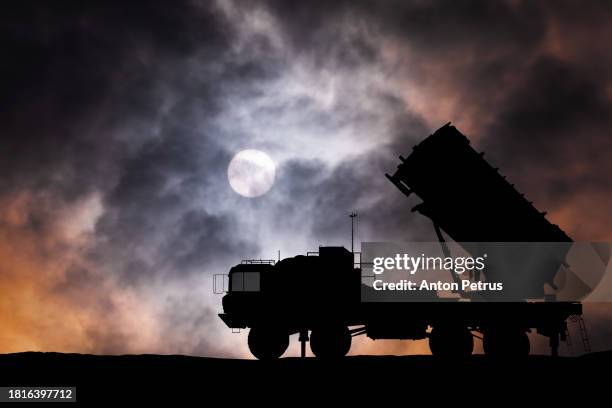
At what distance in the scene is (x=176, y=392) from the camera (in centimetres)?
1206

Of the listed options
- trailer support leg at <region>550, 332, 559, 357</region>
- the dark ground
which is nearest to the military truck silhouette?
trailer support leg at <region>550, 332, 559, 357</region>

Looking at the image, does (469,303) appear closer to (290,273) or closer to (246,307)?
(290,273)

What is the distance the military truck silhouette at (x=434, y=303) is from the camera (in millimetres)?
16719

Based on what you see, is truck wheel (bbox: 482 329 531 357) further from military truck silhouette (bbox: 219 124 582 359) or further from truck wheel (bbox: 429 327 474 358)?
Answer: truck wheel (bbox: 429 327 474 358)

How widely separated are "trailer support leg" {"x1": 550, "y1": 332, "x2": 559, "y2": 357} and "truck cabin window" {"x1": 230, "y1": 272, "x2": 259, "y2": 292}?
25.8 ft

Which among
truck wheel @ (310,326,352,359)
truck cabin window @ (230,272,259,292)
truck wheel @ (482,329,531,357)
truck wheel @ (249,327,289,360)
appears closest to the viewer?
truck wheel @ (310,326,352,359)

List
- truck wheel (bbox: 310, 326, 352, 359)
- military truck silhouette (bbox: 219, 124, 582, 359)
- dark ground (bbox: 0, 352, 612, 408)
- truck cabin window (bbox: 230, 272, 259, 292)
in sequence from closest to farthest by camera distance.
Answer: dark ground (bbox: 0, 352, 612, 408) < military truck silhouette (bbox: 219, 124, 582, 359) < truck wheel (bbox: 310, 326, 352, 359) < truck cabin window (bbox: 230, 272, 259, 292)

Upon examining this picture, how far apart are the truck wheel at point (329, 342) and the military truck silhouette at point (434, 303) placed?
1.0 inches

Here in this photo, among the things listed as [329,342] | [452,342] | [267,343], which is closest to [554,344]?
[452,342]

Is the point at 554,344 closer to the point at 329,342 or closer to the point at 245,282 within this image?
the point at 329,342

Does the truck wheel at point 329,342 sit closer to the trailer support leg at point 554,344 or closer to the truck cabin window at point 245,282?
the truck cabin window at point 245,282

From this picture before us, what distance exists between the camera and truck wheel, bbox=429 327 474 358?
1744cm

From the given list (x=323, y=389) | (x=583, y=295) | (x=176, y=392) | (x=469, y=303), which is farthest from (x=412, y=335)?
(x=176, y=392)

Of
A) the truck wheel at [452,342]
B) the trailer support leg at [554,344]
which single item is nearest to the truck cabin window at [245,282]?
the truck wheel at [452,342]
